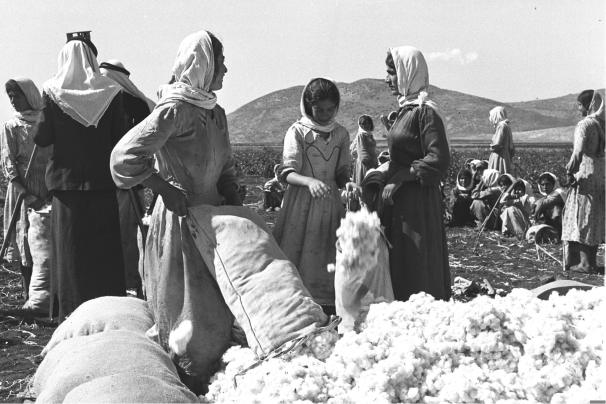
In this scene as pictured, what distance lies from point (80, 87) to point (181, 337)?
2.66 m

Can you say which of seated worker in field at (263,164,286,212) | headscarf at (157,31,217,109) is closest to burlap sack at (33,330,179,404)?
headscarf at (157,31,217,109)

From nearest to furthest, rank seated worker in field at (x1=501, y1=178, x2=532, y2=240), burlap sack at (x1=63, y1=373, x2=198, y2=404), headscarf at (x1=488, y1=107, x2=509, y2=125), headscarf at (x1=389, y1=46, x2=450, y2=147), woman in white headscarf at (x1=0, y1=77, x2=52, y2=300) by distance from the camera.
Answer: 1. burlap sack at (x1=63, y1=373, x2=198, y2=404)
2. headscarf at (x1=389, y1=46, x2=450, y2=147)
3. woman in white headscarf at (x1=0, y1=77, x2=52, y2=300)
4. seated worker in field at (x1=501, y1=178, x2=532, y2=240)
5. headscarf at (x1=488, y1=107, x2=509, y2=125)

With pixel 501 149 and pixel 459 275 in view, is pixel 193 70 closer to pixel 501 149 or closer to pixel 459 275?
pixel 459 275

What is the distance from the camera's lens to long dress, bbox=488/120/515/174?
12617 millimetres

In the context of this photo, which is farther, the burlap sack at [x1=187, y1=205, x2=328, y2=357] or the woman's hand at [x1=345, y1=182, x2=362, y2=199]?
the woman's hand at [x1=345, y1=182, x2=362, y2=199]

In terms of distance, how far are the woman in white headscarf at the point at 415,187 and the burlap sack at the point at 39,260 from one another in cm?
327

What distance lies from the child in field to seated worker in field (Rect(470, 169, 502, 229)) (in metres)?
6.71

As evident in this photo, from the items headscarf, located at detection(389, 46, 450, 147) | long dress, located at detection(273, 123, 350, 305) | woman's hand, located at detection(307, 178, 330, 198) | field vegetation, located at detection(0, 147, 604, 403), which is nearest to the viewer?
woman's hand, located at detection(307, 178, 330, 198)

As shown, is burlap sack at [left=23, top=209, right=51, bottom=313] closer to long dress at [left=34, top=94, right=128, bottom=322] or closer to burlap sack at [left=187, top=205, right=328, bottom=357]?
long dress at [left=34, top=94, right=128, bottom=322]

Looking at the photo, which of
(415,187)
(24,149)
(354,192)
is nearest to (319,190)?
(354,192)

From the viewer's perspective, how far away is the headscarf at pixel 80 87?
4895 mm

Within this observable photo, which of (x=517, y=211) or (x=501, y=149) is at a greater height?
(x=501, y=149)

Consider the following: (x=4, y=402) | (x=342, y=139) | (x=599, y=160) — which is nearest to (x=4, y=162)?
(x=4, y=402)

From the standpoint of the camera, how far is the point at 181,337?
10.2ft
